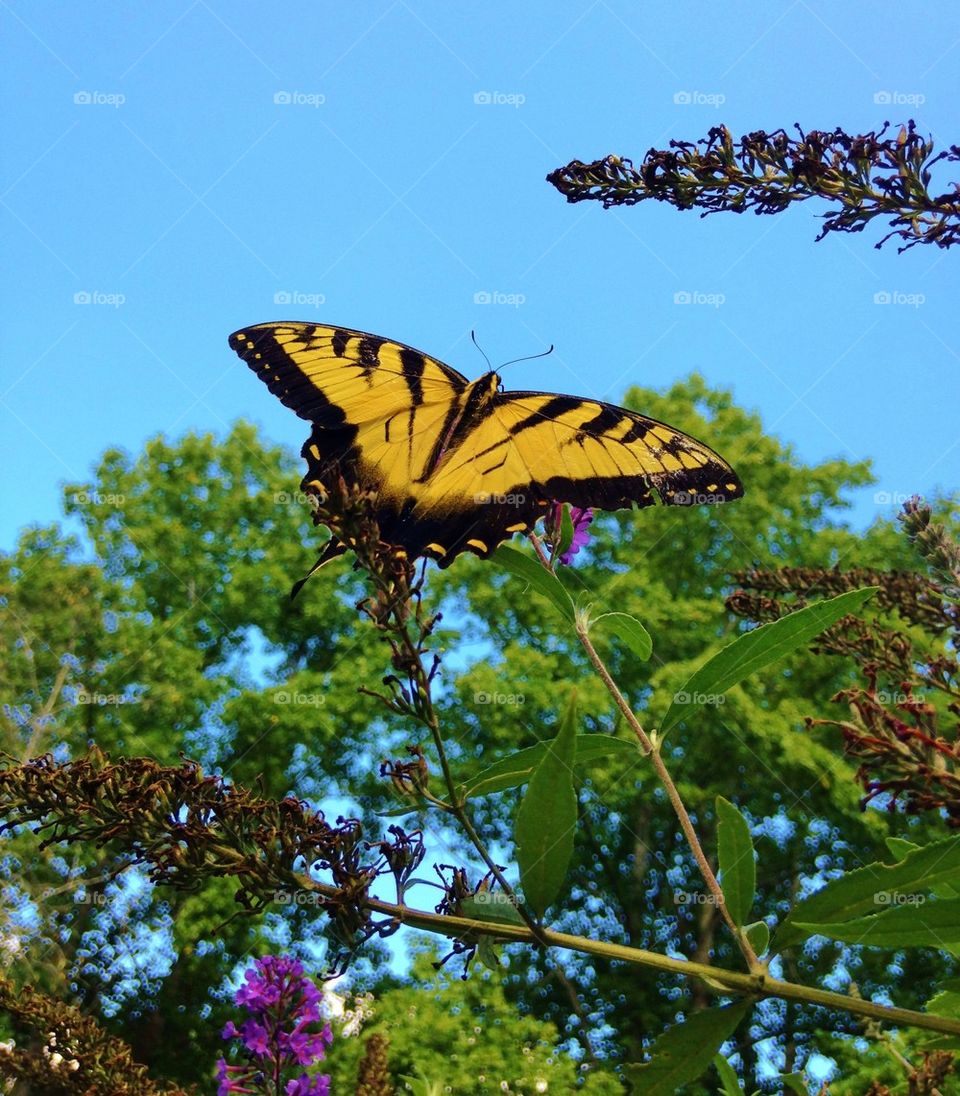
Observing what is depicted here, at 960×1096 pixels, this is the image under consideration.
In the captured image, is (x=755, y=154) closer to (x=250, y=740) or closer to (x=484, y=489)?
(x=484, y=489)

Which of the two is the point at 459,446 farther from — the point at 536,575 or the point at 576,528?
the point at 536,575

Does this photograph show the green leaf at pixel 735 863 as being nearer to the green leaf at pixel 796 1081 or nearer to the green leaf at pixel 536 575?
the green leaf at pixel 536 575

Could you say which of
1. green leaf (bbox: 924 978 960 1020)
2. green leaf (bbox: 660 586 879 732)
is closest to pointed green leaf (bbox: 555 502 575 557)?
green leaf (bbox: 660 586 879 732)

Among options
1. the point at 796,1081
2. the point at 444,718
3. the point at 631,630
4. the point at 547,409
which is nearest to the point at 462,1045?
the point at 444,718

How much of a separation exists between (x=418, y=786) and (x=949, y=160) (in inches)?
53.2

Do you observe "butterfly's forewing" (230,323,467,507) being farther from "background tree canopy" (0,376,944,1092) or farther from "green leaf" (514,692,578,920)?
"background tree canopy" (0,376,944,1092)

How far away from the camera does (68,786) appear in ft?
4.00

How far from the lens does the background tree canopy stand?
37.9 feet

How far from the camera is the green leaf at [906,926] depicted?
41.9 inches

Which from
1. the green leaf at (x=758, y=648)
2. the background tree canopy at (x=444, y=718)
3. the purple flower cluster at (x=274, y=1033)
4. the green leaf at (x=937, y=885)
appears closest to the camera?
the green leaf at (x=937, y=885)

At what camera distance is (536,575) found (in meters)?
1.59

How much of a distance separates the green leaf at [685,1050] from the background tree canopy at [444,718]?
32.2 ft

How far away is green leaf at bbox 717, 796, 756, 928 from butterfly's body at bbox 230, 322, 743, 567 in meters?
0.65

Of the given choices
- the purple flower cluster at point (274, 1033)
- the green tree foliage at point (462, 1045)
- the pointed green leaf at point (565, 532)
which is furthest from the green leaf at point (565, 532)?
the green tree foliage at point (462, 1045)
